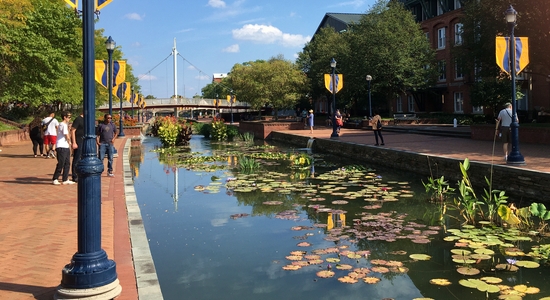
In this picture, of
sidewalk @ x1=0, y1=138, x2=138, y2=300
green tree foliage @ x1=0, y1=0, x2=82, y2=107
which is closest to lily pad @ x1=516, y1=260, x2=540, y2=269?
sidewalk @ x1=0, y1=138, x2=138, y2=300

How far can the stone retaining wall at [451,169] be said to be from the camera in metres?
10.5

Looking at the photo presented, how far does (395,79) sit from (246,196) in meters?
29.6

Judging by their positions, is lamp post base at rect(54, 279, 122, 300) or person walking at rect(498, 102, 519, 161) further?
person walking at rect(498, 102, 519, 161)

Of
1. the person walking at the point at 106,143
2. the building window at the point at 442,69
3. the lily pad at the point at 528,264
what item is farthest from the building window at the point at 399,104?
the lily pad at the point at 528,264

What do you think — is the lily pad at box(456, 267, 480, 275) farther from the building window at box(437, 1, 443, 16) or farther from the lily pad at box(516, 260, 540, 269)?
the building window at box(437, 1, 443, 16)

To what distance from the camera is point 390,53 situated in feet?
122

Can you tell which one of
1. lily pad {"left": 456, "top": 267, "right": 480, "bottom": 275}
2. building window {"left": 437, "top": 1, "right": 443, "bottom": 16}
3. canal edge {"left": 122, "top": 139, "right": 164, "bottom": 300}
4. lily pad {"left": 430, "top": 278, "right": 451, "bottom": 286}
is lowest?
lily pad {"left": 430, "top": 278, "right": 451, "bottom": 286}

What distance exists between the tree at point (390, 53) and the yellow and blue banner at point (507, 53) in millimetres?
23385

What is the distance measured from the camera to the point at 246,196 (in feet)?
37.2

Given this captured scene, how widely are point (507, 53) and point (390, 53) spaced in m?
24.3

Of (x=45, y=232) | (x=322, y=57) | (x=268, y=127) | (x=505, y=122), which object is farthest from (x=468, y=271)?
(x=322, y=57)

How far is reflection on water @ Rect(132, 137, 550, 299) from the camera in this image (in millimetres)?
5469

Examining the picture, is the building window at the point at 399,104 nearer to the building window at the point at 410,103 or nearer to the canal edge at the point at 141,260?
the building window at the point at 410,103

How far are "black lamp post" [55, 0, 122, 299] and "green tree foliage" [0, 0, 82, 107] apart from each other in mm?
19733
